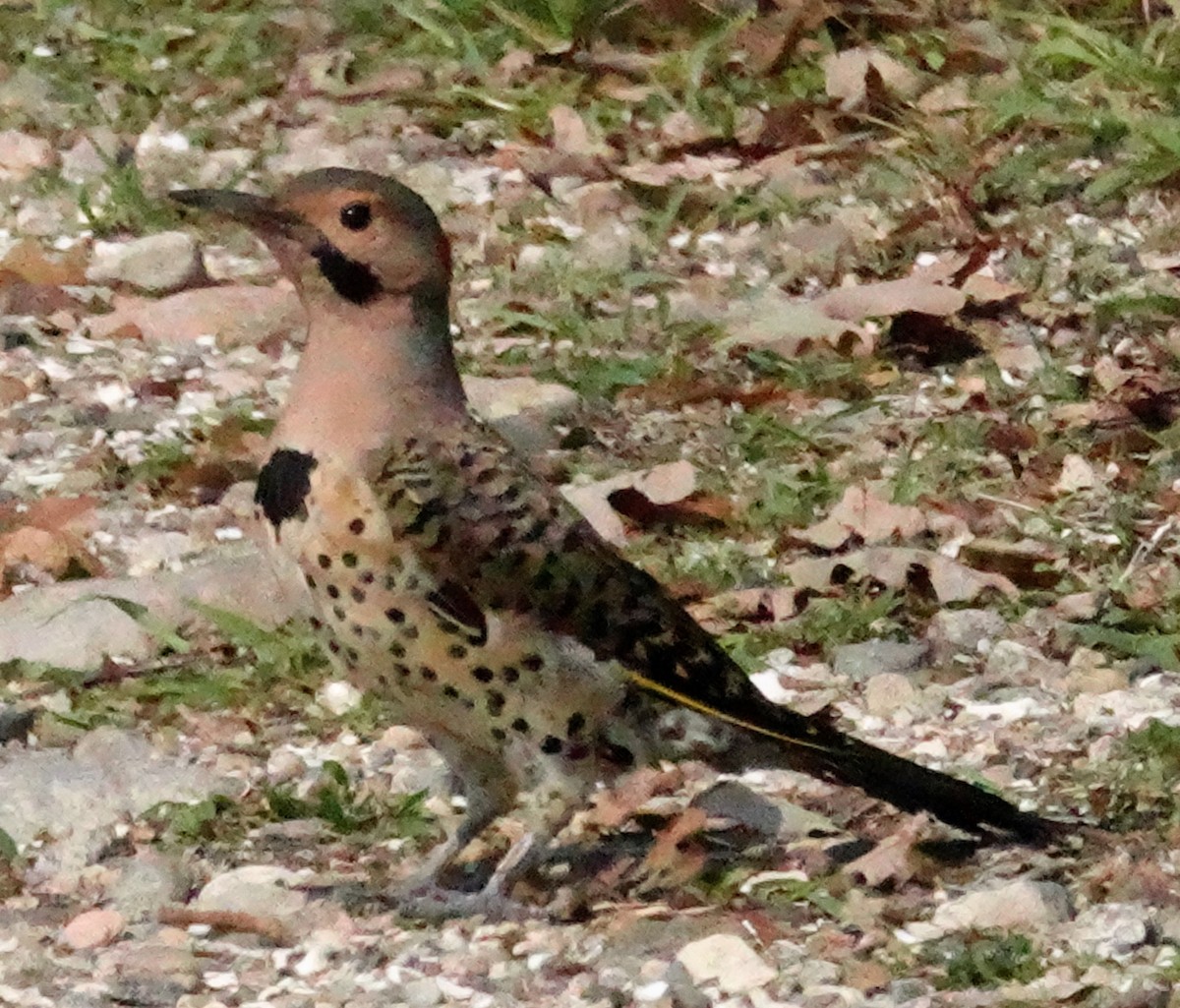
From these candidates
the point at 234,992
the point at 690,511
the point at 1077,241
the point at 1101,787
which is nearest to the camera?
the point at 234,992

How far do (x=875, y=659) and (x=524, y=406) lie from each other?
141cm

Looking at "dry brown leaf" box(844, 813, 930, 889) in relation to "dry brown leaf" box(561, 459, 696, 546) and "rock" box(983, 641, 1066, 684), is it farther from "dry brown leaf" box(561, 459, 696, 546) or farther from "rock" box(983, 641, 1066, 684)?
"dry brown leaf" box(561, 459, 696, 546)

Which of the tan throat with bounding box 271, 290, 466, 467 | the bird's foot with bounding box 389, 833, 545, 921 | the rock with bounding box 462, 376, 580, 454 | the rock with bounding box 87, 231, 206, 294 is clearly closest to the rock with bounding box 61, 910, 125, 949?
the bird's foot with bounding box 389, 833, 545, 921

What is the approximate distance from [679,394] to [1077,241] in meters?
1.26

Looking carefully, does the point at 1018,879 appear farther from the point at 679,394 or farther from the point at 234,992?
the point at 679,394

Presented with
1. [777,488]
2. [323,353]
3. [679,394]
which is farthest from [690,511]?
[323,353]

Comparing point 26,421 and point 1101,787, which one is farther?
point 26,421

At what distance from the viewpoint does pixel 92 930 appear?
4203 mm

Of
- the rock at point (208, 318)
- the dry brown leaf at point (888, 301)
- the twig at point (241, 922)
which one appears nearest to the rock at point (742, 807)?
the twig at point (241, 922)

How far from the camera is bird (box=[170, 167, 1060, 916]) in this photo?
4113 millimetres

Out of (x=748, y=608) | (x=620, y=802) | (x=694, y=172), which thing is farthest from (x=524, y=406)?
(x=620, y=802)

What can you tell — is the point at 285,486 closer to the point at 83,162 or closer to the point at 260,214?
the point at 260,214

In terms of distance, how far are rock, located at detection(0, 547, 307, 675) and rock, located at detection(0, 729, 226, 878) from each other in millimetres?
372

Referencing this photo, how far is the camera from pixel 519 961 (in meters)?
4.15
